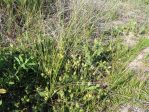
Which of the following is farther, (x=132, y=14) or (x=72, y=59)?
(x=132, y=14)

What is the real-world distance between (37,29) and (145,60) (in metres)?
1.16

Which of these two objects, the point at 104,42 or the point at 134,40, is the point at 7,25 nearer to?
the point at 104,42

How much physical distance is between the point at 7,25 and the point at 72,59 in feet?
2.79

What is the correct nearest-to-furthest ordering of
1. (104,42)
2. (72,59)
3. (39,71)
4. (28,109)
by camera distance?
(28,109) < (39,71) < (72,59) < (104,42)

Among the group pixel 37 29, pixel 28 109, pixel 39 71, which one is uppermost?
pixel 37 29

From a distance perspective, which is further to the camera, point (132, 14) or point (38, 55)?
point (132, 14)

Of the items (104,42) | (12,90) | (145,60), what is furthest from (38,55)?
(145,60)

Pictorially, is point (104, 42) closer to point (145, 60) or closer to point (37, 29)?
point (145, 60)

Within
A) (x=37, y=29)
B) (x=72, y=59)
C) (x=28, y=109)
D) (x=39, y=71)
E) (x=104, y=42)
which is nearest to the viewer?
(x=28, y=109)

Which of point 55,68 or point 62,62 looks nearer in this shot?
point 55,68

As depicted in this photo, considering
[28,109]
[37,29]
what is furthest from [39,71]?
[37,29]

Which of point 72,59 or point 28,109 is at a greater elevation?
point 72,59

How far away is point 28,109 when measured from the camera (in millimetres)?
2498

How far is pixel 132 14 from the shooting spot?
411cm
